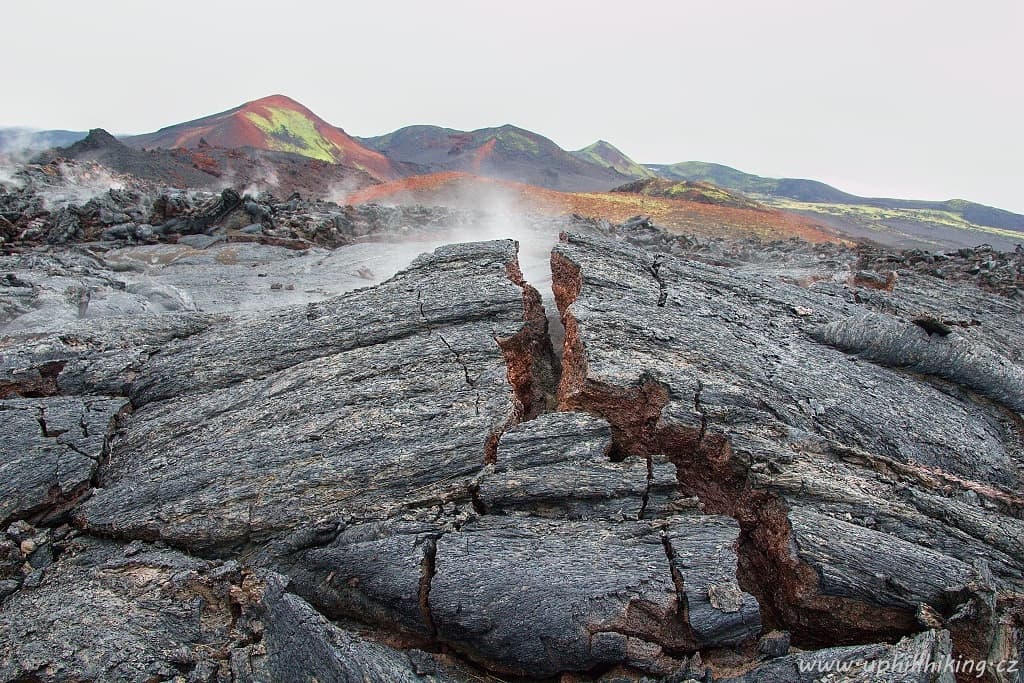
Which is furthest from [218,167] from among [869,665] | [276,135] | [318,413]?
[869,665]

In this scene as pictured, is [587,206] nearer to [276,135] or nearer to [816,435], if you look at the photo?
[816,435]

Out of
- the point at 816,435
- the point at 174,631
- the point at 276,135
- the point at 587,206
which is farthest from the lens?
the point at 276,135

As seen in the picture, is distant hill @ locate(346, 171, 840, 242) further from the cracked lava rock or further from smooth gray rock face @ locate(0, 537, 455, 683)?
smooth gray rock face @ locate(0, 537, 455, 683)

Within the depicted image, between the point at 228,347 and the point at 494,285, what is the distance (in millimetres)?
4900

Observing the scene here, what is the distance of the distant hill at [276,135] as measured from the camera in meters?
96.4

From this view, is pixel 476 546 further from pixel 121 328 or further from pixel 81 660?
pixel 121 328

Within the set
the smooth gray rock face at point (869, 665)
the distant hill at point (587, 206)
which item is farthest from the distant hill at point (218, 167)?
the smooth gray rock face at point (869, 665)

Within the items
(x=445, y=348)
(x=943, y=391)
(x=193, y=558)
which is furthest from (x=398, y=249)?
(x=943, y=391)

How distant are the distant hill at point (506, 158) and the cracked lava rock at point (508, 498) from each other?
96.2m

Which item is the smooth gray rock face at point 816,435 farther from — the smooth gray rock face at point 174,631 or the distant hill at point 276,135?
the distant hill at point 276,135

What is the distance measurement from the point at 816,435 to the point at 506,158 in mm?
125483

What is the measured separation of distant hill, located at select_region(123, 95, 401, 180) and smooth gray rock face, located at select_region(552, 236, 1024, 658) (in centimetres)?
9261

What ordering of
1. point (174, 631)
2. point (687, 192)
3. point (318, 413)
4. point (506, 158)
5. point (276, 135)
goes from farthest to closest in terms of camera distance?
point (506, 158) → point (276, 135) → point (687, 192) → point (318, 413) → point (174, 631)

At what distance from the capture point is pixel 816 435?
7652 mm
